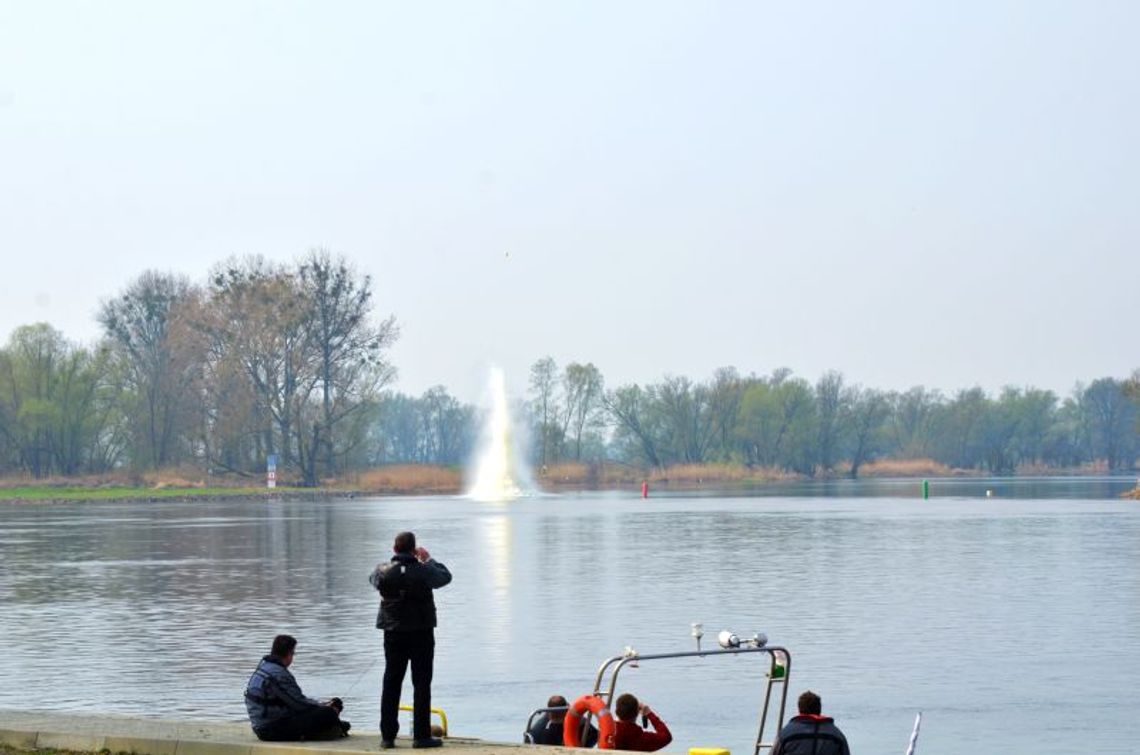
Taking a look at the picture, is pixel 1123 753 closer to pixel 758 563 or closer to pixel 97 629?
pixel 97 629

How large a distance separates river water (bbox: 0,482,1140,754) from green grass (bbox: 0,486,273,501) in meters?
51.6

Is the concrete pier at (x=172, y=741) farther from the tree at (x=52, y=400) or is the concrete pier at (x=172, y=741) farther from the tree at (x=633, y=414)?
the tree at (x=633, y=414)

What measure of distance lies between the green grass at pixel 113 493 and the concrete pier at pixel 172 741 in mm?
102397

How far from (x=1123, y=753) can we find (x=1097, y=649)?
886cm

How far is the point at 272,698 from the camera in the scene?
15.5 m

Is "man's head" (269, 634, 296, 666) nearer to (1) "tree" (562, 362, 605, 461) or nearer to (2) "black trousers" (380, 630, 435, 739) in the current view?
(2) "black trousers" (380, 630, 435, 739)

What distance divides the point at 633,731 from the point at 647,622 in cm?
1600

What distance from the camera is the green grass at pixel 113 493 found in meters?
118

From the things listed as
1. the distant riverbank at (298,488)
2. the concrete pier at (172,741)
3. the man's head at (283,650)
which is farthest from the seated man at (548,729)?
the distant riverbank at (298,488)

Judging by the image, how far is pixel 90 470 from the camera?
136 meters

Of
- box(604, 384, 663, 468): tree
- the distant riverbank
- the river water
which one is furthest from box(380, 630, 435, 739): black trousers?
box(604, 384, 663, 468): tree

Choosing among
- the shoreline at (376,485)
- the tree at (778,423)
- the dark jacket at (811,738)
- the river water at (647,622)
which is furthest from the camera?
the tree at (778,423)

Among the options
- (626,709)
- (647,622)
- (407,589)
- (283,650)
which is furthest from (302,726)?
(647,622)

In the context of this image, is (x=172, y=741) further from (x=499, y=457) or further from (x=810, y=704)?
(x=499, y=457)
